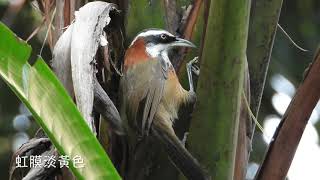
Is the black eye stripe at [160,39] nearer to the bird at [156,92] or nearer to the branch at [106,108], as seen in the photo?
the bird at [156,92]

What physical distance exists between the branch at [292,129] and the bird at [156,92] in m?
0.16

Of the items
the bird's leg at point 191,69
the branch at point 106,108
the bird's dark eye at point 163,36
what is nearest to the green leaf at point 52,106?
the branch at point 106,108

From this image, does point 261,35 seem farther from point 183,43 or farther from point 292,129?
point 292,129

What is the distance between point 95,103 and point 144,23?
0.39m

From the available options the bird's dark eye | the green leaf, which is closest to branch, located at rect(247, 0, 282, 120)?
the bird's dark eye

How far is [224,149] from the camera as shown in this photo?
4.80ft

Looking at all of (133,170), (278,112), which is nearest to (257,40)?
(133,170)

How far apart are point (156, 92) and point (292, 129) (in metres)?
0.64

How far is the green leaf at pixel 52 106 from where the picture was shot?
997 mm

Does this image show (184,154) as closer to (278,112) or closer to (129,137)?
(129,137)

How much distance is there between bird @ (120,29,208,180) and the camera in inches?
67.4

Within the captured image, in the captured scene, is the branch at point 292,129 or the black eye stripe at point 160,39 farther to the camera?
the black eye stripe at point 160,39

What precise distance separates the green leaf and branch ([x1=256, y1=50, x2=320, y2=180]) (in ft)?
1.80

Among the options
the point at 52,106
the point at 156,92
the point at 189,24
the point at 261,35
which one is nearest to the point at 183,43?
the point at 189,24
